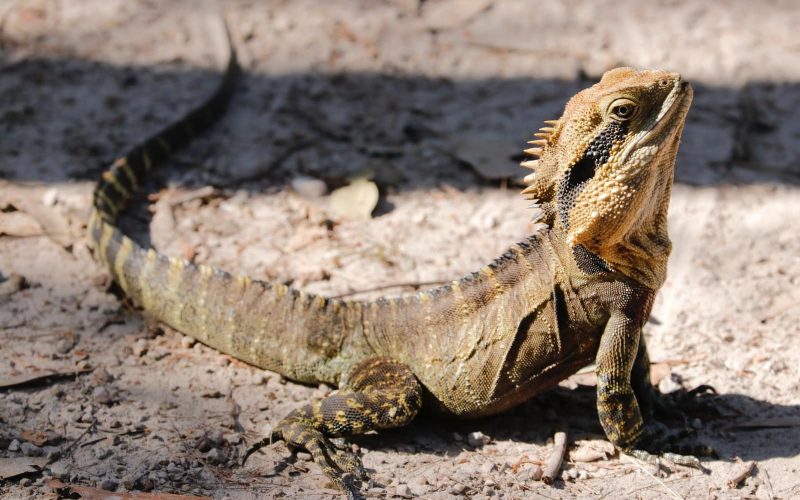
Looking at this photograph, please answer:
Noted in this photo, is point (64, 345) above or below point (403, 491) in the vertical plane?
above

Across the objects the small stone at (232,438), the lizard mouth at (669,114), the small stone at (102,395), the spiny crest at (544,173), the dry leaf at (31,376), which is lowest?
the small stone at (232,438)

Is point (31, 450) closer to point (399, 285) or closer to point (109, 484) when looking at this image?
point (109, 484)

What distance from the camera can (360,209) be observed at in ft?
22.1

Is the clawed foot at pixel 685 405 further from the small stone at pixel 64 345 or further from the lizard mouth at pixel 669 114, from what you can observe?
the small stone at pixel 64 345

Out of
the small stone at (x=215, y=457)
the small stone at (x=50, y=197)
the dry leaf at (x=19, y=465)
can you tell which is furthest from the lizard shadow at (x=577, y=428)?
the small stone at (x=50, y=197)

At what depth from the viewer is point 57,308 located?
5590 millimetres

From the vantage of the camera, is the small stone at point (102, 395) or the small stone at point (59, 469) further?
the small stone at point (102, 395)

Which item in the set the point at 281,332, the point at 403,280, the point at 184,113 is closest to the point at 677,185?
the point at 403,280

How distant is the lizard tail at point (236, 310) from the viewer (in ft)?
16.6

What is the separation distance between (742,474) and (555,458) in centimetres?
91

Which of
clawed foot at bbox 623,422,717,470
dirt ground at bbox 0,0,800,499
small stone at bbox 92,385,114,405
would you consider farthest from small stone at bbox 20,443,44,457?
clawed foot at bbox 623,422,717,470

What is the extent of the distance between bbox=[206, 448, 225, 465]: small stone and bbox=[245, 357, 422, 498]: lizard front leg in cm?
14

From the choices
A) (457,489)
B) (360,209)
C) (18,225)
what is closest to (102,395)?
(457,489)

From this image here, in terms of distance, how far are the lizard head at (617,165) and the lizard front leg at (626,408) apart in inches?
12.8
